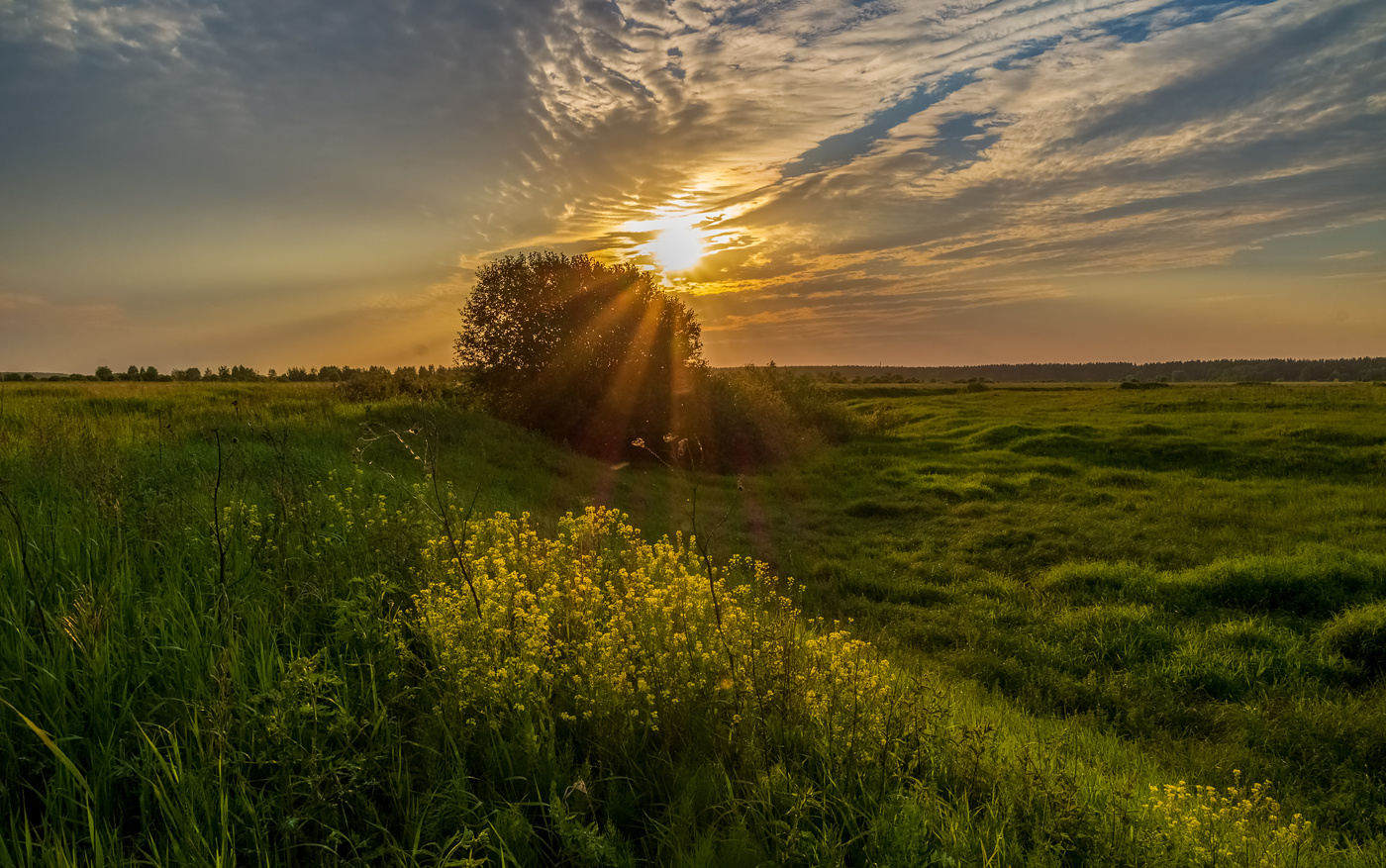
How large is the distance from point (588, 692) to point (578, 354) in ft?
69.9

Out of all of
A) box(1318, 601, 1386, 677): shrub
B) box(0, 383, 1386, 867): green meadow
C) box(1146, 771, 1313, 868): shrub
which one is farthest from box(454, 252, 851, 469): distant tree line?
box(1146, 771, 1313, 868): shrub

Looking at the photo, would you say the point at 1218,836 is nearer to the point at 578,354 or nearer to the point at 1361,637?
the point at 1361,637

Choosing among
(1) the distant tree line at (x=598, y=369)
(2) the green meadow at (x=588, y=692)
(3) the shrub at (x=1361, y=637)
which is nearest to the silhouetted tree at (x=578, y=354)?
(1) the distant tree line at (x=598, y=369)

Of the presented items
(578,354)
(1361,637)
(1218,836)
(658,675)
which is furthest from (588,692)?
(578,354)

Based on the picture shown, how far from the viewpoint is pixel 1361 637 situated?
8430 mm

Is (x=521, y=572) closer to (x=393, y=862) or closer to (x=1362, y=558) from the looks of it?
(x=393, y=862)

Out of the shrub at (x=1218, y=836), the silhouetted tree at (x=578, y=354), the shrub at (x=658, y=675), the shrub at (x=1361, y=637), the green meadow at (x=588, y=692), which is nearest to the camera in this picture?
the green meadow at (x=588, y=692)

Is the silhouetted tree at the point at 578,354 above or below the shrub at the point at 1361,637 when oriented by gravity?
above

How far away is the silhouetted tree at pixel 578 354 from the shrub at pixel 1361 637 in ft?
59.7

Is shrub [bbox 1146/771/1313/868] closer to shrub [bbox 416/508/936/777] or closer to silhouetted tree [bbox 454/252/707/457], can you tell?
shrub [bbox 416/508/936/777]

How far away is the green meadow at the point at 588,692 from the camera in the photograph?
3352mm

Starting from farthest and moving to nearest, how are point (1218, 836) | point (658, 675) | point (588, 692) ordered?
point (658, 675) < point (588, 692) < point (1218, 836)

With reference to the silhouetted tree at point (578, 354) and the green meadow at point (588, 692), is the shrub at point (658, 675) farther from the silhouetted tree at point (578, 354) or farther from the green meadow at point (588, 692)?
the silhouetted tree at point (578, 354)

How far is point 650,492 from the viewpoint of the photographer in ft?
57.2
